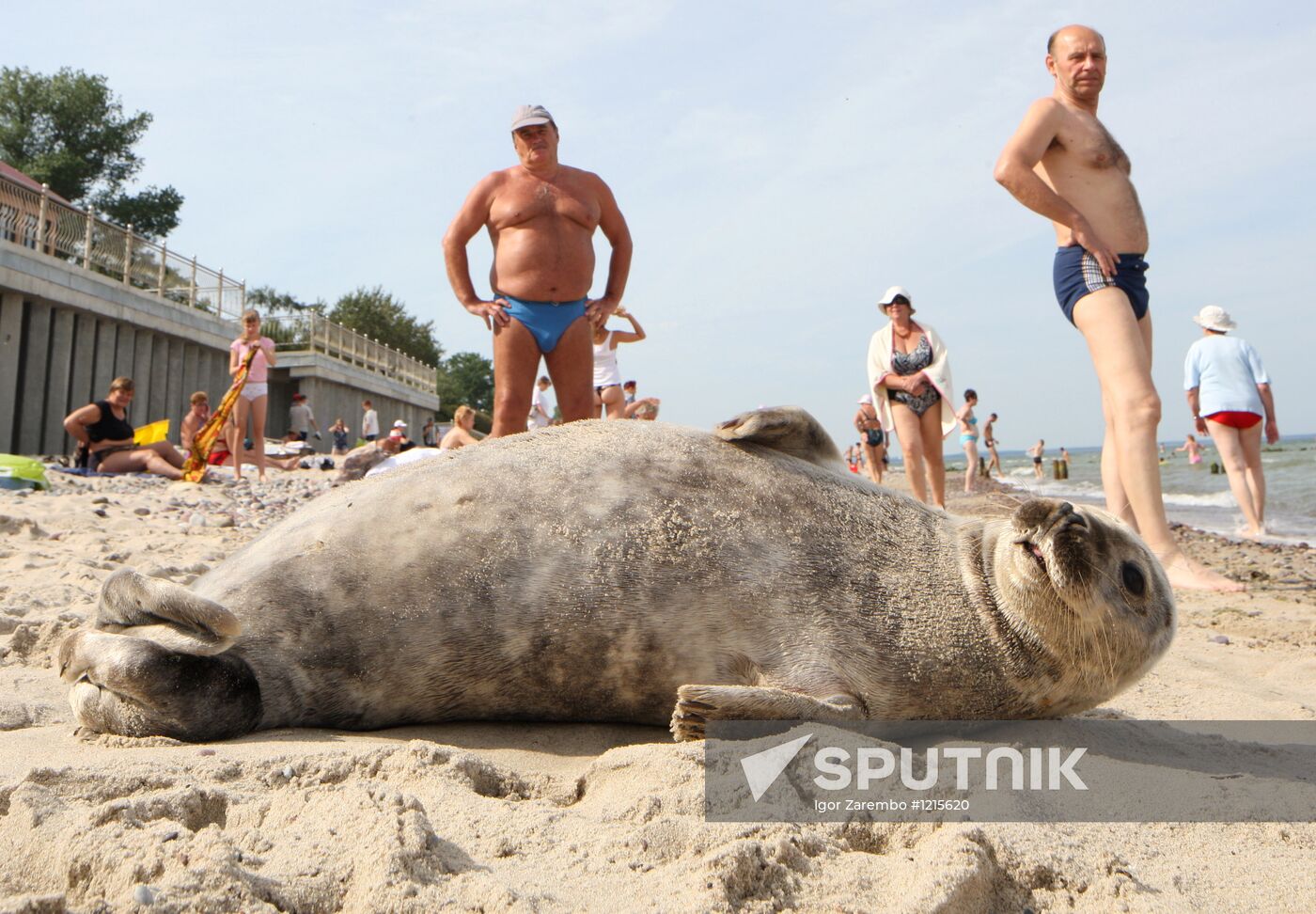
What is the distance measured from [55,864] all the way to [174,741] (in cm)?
83

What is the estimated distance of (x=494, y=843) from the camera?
1869mm

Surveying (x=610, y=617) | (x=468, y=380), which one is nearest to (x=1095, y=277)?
(x=610, y=617)

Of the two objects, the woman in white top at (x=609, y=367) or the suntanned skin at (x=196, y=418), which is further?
the suntanned skin at (x=196, y=418)

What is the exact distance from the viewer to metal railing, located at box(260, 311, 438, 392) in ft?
103

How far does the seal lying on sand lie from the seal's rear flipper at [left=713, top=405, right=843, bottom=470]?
257 millimetres

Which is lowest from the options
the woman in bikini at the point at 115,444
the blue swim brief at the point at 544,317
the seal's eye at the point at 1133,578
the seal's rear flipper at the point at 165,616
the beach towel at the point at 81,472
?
the seal's rear flipper at the point at 165,616

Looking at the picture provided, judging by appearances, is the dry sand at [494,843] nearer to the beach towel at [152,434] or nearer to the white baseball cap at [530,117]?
the white baseball cap at [530,117]

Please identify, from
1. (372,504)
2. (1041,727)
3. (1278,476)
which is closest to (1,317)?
(372,504)

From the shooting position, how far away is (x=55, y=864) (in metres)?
1.65

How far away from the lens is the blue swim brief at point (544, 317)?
18.7ft

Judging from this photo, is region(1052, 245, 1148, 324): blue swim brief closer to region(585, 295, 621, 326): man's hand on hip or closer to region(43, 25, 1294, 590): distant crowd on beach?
region(43, 25, 1294, 590): distant crowd on beach

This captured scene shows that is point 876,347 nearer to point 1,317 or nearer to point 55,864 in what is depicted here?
point 55,864

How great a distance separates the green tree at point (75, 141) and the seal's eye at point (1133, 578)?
4705 cm

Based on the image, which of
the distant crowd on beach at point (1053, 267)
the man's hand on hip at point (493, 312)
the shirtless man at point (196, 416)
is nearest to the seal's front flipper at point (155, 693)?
the distant crowd on beach at point (1053, 267)
